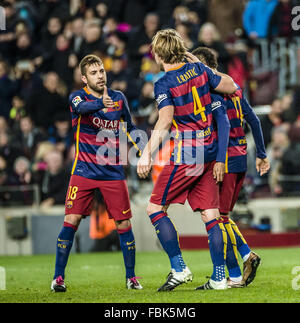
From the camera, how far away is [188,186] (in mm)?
7918

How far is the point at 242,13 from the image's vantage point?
65.9ft

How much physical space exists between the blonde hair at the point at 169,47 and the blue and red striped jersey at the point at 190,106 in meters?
0.10

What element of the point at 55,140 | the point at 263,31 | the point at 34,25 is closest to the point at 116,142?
the point at 55,140

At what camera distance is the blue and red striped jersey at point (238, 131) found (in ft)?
28.1

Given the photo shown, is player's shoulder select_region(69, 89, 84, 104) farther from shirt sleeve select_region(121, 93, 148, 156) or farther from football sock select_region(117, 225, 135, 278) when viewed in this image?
football sock select_region(117, 225, 135, 278)

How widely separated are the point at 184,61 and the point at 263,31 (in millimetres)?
10642

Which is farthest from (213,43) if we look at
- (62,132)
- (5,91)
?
(5,91)

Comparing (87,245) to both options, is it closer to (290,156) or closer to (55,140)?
(55,140)

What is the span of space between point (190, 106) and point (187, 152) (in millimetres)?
429

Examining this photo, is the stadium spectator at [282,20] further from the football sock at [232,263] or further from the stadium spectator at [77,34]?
the football sock at [232,263]

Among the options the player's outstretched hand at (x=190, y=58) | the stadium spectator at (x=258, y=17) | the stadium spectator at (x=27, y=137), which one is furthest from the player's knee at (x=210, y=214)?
the stadium spectator at (x=258, y=17)
